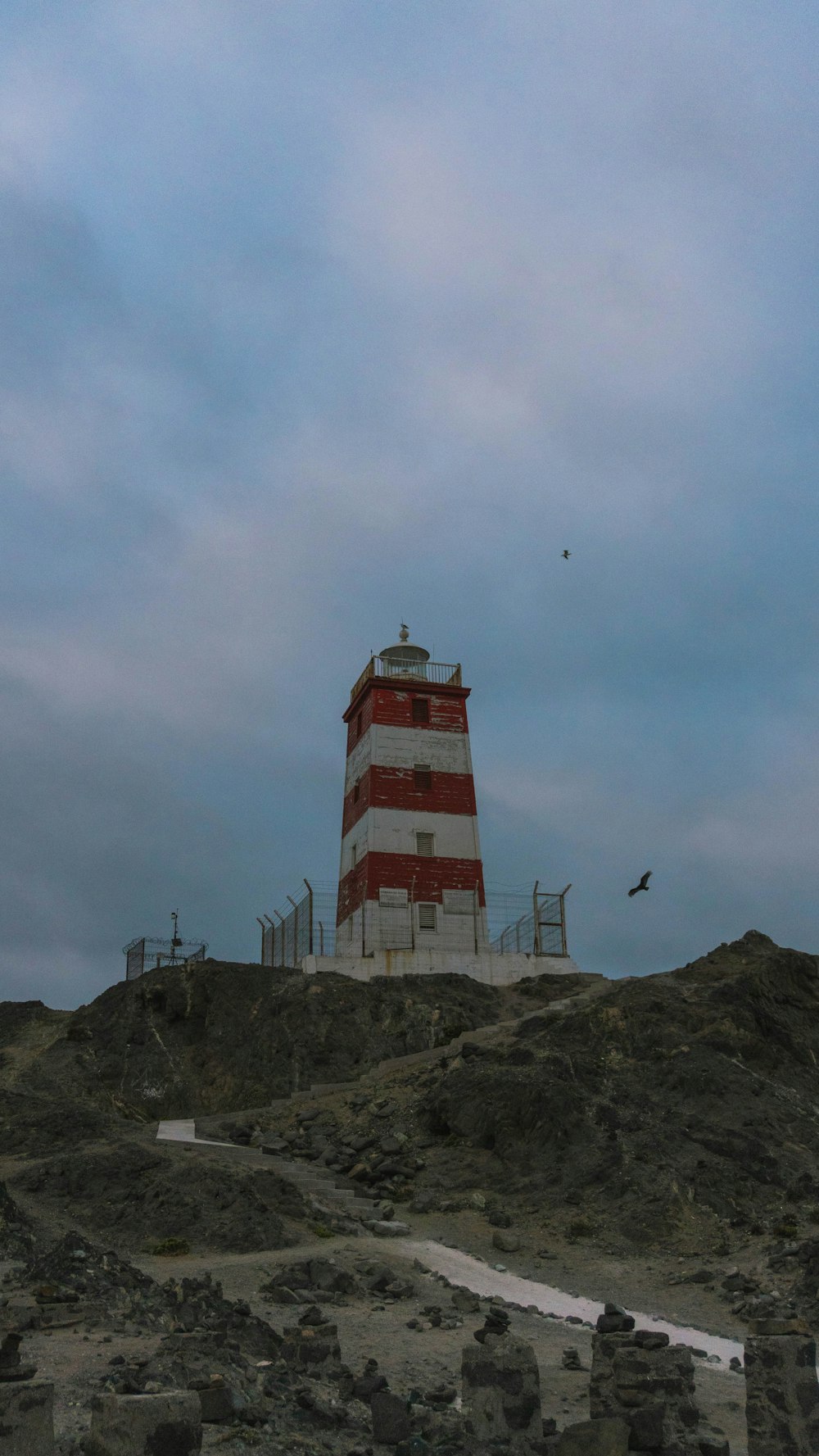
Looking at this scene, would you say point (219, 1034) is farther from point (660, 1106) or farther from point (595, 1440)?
point (595, 1440)

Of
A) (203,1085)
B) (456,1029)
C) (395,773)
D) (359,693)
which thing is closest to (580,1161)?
(456,1029)

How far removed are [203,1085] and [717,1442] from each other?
2481cm

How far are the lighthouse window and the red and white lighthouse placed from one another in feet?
0.13

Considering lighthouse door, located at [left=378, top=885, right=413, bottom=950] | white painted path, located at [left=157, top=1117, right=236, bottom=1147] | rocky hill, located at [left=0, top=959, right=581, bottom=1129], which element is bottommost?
white painted path, located at [left=157, top=1117, right=236, bottom=1147]

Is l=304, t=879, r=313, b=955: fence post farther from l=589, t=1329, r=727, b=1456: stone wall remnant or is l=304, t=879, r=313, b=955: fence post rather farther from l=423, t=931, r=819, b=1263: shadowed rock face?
l=589, t=1329, r=727, b=1456: stone wall remnant

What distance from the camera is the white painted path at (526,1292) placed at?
15.3 m

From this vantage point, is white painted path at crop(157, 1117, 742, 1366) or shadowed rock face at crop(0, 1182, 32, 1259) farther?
shadowed rock face at crop(0, 1182, 32, 1259)

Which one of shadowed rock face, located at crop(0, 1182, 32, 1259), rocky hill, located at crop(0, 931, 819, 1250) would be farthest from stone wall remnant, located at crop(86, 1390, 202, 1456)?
rocky hill, located at crop(0, 931, 819, 1250)

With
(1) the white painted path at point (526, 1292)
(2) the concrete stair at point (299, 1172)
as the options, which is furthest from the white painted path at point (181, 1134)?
(1) the white painted path at point (526, 1292)

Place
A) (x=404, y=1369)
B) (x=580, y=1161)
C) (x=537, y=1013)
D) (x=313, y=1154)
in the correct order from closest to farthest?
(x=404, y=1369)
(x=580, y=1161)
(x=313, y=1154)
(x=537, y=1013)

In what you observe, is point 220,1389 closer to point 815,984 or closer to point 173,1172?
point 173,1172

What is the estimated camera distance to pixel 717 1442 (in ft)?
32.9

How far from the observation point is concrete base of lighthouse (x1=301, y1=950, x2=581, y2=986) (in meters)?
37.5

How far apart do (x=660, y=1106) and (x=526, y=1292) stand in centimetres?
865
